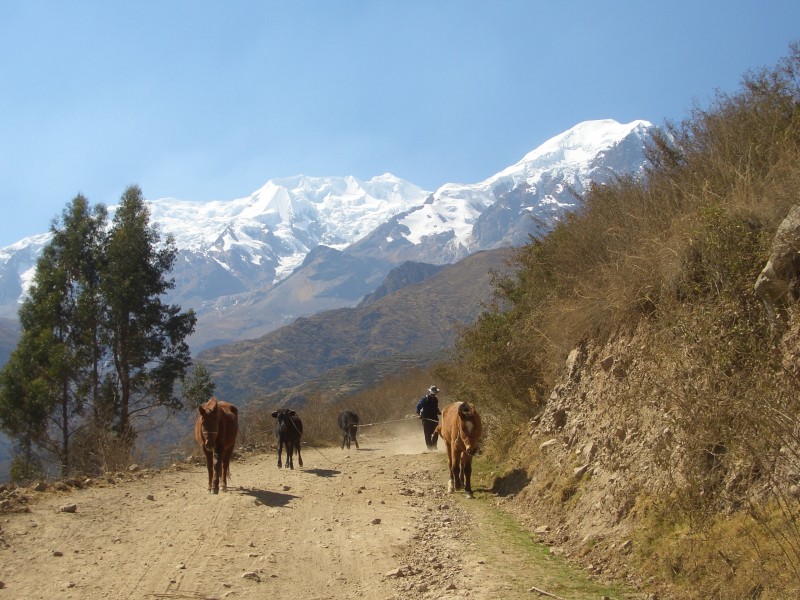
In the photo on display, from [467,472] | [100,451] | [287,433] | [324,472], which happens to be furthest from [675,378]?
[100,451]

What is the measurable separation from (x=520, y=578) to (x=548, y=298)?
24.5 feet

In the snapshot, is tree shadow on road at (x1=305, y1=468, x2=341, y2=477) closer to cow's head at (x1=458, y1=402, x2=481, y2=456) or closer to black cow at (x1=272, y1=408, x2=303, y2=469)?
black cow at (x1=272, y1=408, x2=303, y2=469)

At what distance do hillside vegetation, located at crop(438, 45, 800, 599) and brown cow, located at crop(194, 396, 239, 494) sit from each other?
207 inches

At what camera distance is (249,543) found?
9.08 meters

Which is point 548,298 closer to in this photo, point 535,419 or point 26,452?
point 535,419

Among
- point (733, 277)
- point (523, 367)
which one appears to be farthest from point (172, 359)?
point (733, 277)

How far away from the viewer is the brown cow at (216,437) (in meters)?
12.7

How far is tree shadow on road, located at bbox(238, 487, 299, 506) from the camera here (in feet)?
38.3

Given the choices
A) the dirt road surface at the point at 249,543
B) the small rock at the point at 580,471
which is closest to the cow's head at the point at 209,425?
the dirt road surface at the point at 249,543

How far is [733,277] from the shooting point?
27.4 feet

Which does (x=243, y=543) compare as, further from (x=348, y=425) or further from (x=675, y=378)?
(x=348, y=425)

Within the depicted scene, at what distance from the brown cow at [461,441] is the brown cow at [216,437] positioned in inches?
166

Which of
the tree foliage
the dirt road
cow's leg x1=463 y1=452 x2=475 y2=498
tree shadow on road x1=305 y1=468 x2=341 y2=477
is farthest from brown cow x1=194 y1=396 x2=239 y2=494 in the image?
the tree foliage

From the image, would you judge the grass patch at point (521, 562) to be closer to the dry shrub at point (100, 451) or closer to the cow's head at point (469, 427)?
the cow's head at point (469, 427)
